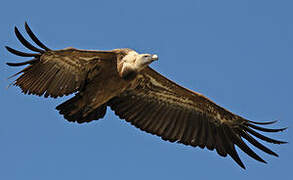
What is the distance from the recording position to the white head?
42.4ft

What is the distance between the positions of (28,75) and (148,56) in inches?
121

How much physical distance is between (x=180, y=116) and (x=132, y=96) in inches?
53.1

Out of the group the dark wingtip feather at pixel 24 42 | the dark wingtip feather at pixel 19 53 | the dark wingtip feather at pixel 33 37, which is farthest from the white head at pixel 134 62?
the dark wingtip feather at pixel 19 53

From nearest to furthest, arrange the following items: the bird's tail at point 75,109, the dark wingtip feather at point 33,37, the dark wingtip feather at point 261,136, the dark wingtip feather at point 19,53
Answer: the dark wingtip feather at point 33,37
the dark wingtip feather at point 19,53
the dark wingtip feather at point 261,136
the bird's tail at point 75,109

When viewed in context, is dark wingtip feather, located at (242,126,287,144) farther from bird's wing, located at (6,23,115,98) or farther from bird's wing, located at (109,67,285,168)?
bird's wing, located at (6,23,115,98)

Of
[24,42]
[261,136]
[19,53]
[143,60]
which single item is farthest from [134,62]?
[261,136]

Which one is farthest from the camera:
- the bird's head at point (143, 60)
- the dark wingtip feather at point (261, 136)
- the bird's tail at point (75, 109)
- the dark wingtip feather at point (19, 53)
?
the bird's tail at point (75, 109)

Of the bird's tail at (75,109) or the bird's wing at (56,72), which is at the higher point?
the bird's wing at (56,72)

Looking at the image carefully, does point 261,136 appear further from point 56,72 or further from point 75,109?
point 56,72

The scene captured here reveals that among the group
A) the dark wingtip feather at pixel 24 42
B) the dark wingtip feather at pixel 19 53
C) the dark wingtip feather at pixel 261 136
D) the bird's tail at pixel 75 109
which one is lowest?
the bird's tail at pixel 75 109

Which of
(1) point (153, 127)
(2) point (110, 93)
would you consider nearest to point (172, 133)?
Result: (1) point (153, 127)

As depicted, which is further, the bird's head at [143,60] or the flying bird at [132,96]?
the flying bird at [132,96]

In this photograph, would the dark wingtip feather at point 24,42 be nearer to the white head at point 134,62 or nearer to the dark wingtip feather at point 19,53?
the dark wingtip feather at point 19,53

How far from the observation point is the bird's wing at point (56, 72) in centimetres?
1374
